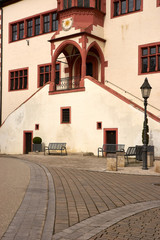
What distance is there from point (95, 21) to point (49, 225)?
22.4m

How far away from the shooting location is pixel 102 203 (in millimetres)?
6773

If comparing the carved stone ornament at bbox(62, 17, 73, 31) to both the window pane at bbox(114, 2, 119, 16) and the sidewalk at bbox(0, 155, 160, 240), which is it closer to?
the window pane at bbox(114, 2, 119, 16)

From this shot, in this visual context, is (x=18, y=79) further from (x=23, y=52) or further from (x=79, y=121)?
(x=79, y=121)

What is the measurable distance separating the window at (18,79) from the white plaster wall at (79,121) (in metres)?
4.64

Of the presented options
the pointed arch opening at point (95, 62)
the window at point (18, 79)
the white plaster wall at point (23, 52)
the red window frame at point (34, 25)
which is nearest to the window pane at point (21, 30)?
the red window frame at point (34, 25)

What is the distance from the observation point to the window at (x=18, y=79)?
3144cm

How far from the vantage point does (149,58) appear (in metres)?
23.7

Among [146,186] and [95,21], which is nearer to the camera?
[146,186]

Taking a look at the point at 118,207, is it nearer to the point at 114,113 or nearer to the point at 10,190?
the point at 10,190

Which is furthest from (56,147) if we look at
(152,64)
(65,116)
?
(152,64)

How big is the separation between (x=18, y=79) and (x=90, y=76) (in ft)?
32.7

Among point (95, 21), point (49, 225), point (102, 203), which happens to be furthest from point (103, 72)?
point (49, 225)

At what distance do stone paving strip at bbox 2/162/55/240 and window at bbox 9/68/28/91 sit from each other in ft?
78.8

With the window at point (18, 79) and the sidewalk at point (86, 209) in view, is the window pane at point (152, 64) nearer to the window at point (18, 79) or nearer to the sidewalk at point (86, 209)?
the window at point (18, 79)
